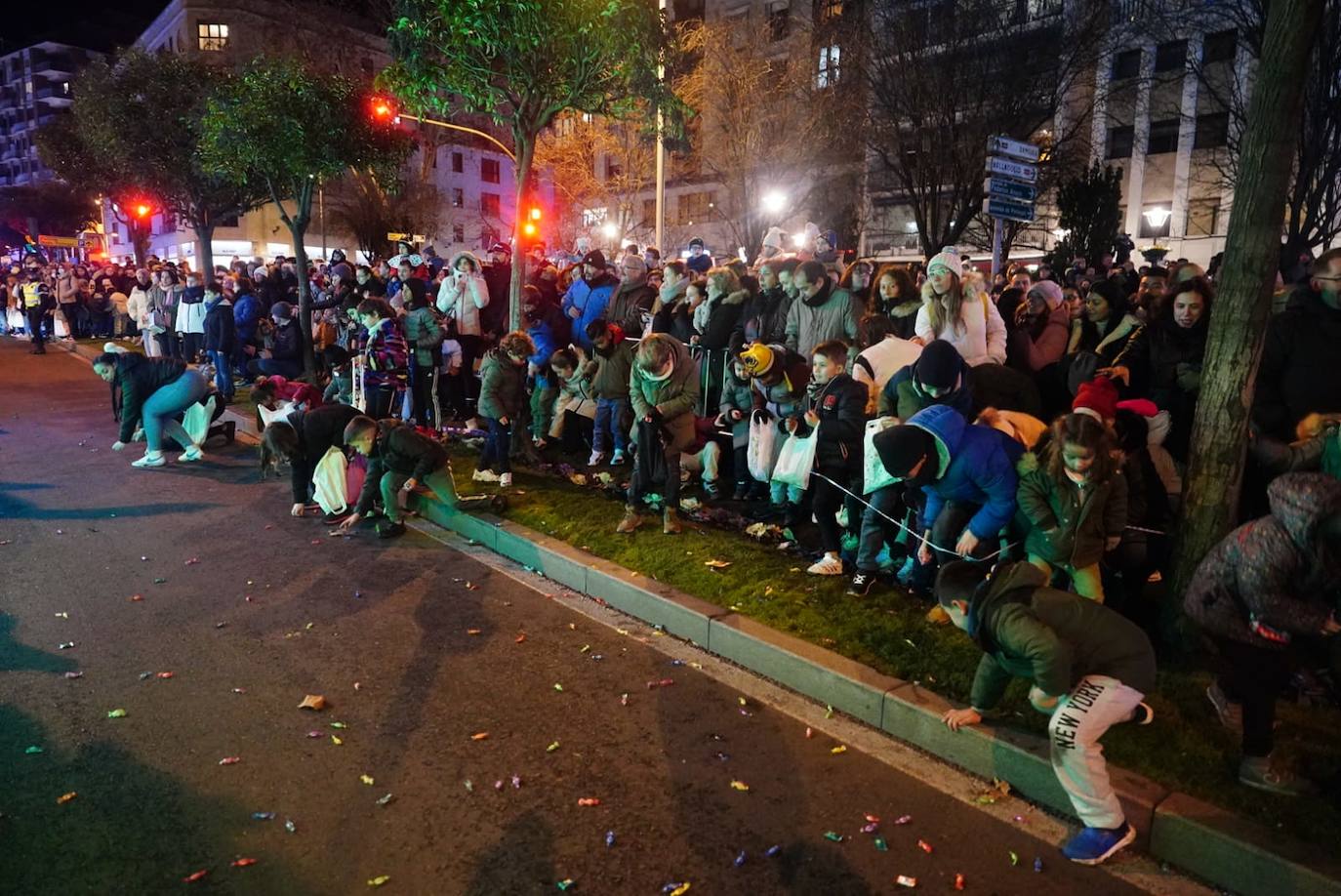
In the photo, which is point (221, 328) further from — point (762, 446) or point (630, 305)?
point (762, 446)

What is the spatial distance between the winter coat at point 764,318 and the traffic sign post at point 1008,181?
3171 mm

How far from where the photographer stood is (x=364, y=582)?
6449mm

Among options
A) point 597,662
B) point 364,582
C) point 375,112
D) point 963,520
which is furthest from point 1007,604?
point 375,112

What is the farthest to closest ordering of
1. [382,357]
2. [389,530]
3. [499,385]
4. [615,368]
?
[382,357], [615,368], [499,385], [389,530]

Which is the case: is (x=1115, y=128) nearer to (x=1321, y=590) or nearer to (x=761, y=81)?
(x=761, y=81)

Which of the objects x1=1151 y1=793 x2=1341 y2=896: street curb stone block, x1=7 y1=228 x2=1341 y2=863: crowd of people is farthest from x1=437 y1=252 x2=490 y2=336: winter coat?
x1=1151 y1=793 x2=1341 y2=896: street curb stone block

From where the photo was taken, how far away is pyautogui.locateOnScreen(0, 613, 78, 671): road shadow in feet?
16.1

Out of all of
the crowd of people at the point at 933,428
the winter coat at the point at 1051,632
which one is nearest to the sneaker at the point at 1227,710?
the crowd of people at the point at 933,428

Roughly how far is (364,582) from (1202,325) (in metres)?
6.12

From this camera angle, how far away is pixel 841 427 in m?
6.23

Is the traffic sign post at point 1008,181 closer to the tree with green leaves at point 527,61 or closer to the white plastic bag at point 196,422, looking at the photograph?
the tree with green leaves at point 527,61

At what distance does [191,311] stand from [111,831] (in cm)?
1469

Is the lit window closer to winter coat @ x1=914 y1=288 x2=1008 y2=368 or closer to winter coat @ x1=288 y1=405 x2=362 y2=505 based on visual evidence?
winter coat @ x1=288 y1=405 x2=362 y2=505

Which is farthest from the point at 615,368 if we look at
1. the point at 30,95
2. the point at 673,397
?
the point at 30,95
